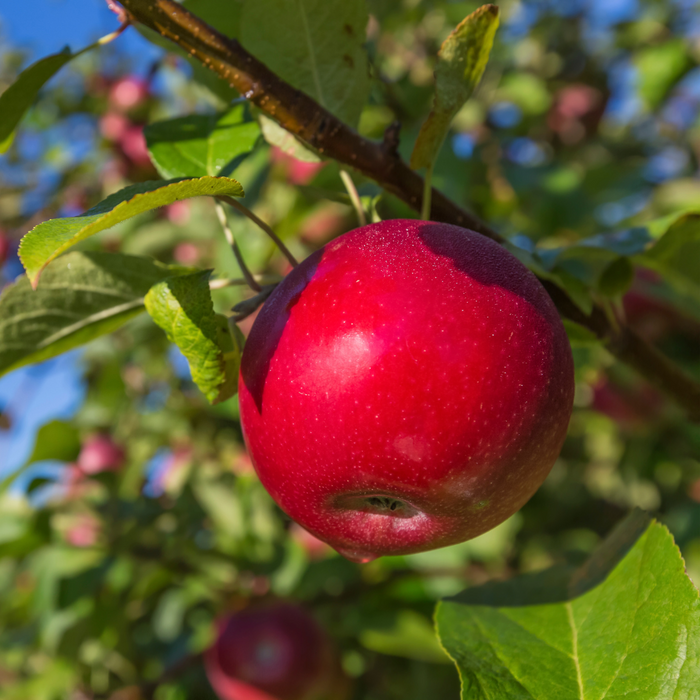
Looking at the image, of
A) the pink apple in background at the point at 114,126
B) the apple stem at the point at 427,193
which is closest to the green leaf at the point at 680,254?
the apple stem at the point at 427,193

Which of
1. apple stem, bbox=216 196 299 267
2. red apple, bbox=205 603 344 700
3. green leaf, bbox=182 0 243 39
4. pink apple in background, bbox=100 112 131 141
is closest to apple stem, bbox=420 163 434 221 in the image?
apple stem, bbox=216 196 299 267

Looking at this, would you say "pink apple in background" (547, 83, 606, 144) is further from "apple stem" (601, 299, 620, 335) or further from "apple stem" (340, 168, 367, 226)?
"apple stem" (340, 168, 367, 226)

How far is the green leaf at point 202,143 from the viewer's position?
2.26 ft

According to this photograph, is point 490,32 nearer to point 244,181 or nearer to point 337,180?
point 337,180

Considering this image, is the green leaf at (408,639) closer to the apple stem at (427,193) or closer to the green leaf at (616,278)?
the green leaf at (616,278)

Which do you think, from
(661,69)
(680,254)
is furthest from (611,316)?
(661,69)

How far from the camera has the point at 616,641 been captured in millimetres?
545

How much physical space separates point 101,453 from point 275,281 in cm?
183

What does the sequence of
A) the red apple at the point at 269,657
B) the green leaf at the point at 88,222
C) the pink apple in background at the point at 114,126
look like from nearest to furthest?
the green leaf at the point at 88,222
the red apple at the point at 269,657
the pink apple in background at the point at 114,126

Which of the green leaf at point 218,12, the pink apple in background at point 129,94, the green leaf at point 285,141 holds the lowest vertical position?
the pink apple in background at point 129,94

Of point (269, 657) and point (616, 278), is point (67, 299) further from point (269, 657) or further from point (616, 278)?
point (269, 657)

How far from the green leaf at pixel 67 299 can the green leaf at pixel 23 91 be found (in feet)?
0.47

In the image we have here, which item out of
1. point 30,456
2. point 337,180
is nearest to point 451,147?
point 337,180

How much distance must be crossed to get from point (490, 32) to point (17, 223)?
2.32 metres
